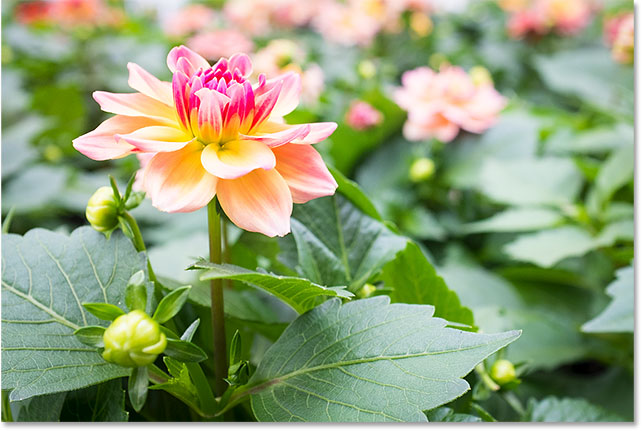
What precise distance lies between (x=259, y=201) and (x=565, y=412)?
0.25 meters

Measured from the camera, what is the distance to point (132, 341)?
9.6 inches

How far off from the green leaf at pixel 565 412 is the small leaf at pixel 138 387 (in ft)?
0.77

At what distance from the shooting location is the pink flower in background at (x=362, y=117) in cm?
75

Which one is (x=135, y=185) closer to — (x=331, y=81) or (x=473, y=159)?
(x=473, y=159)

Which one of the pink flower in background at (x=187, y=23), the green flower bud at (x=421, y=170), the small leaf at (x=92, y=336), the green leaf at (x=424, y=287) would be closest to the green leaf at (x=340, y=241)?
the green leaf at (x=424, y=287)

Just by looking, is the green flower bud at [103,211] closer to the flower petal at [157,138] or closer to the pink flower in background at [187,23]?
the flower petal at [157,138]

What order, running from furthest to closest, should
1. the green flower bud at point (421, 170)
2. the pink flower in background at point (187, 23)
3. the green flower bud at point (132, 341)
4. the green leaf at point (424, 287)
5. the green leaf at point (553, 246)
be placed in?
the pink flower in background at point (187, 23) < the green flower bud at point (421, 170) < the green leaf at point (553, 246) < the green leaf at point (424, 287) < the green flower bud at point (132, 341)

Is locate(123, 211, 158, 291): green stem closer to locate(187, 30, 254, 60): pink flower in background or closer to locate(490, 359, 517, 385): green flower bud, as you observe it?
locate(490, 359, 517, 385): green flower bud

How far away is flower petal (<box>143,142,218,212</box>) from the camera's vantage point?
0.83 feet

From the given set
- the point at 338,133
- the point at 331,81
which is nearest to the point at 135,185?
the point at 338,133

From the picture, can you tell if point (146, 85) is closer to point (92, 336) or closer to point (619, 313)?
point (92, 336)

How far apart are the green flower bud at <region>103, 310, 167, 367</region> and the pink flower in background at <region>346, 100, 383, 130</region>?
54 cm

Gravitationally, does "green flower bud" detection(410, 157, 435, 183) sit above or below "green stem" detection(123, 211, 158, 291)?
below

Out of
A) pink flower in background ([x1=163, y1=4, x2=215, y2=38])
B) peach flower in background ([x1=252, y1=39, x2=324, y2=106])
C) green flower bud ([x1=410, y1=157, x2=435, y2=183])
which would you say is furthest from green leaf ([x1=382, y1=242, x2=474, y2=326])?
pink flower in background ([x1=163, y1=4, x2=215, y2=38])
